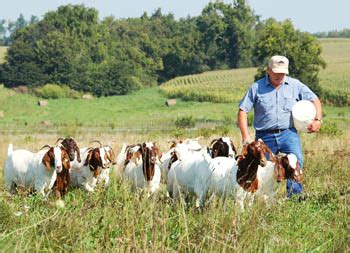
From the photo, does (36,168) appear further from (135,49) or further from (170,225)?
(135,49)

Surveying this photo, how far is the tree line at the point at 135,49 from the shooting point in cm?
7994

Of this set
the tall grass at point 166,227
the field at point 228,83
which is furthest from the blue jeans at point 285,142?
the field at point 228,83

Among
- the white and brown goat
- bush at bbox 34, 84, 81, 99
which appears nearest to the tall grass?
the white and brown goat

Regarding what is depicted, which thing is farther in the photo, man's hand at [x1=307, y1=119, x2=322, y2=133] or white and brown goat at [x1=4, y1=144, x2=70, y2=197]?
white and brown goat at [x1=4, y1=144, x2=70, y2=197]

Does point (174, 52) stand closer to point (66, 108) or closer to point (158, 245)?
point (66, 108)

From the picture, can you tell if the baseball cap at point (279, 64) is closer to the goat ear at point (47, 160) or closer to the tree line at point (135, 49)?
the goat ear at point (47, 160)

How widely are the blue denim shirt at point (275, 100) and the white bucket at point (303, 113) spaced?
0.16 m

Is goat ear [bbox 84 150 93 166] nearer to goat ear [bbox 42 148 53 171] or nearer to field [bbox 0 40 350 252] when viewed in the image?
goat ear [bbox 42 148 53 171]

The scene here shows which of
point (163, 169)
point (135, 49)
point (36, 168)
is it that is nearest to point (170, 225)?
point (36, 168)

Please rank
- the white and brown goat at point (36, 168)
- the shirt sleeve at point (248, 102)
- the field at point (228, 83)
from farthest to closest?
the field at point (228, 83) < the white and brown goat at point (36, 168) < the shirt sleeve at point (248, 102)

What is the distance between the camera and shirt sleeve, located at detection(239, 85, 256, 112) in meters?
10.1

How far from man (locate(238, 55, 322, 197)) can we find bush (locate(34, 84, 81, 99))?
81.9m

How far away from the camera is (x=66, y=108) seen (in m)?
80.7

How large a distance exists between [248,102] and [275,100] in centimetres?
39
